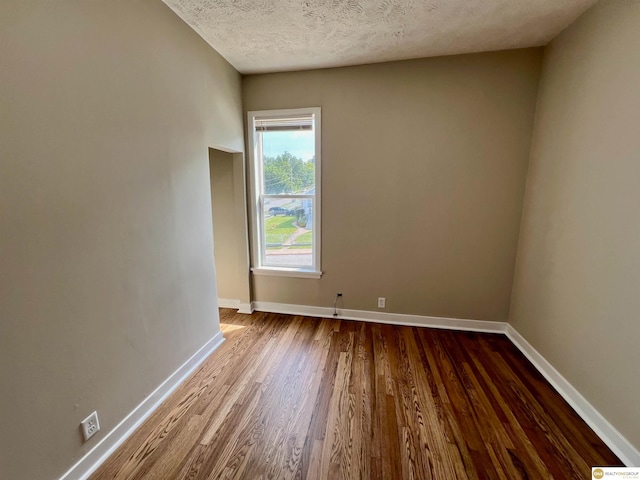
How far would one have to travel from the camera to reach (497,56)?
7.91 feet

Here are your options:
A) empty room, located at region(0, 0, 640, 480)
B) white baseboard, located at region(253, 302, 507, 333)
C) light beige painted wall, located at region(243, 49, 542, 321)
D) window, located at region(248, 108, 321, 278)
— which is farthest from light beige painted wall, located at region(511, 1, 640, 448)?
window, located at region(248, 108, 321, 278)

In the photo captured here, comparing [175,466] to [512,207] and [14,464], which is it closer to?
[14,464]

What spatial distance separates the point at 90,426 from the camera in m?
1.41

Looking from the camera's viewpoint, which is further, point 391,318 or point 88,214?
point 391,318

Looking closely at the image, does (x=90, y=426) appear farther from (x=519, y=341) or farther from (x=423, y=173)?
(x=519, y=341)

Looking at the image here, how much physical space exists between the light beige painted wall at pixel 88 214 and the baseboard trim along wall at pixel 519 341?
4.69ft

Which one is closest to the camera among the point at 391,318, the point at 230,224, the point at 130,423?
the point at 130,423

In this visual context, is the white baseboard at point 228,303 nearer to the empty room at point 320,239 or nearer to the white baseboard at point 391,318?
the empty room at point 320,239

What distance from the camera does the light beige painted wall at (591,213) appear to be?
1.50m

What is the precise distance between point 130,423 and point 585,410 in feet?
9.47

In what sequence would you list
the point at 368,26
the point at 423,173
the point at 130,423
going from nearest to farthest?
the point at 130,423 → the point at 368,26 → the point at 423,173

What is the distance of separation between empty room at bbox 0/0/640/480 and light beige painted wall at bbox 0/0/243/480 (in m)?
0.01

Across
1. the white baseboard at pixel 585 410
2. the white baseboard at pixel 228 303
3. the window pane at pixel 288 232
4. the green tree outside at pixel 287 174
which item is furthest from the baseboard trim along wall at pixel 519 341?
the green tree outside at pixel 287 174

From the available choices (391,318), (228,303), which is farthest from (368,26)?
(228,303)
